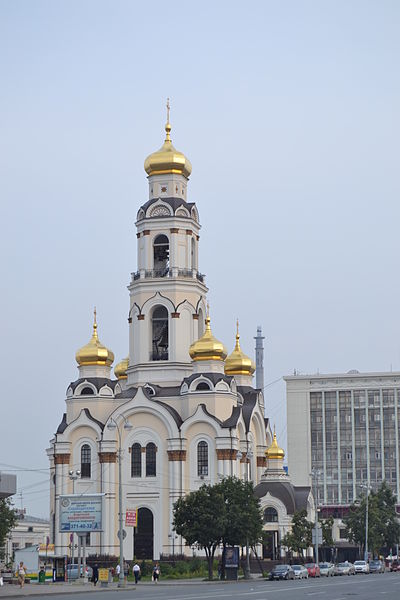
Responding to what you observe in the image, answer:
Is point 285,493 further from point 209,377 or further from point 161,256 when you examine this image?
point 161,256

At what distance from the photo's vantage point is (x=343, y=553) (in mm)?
103438

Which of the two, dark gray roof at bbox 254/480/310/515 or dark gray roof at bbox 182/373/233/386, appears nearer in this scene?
dark gray roof at bbox 182/373/233/386

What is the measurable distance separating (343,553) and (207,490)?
4209cm

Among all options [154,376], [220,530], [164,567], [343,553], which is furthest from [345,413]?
[220,530]

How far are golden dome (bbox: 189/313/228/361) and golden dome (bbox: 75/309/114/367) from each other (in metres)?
7.10

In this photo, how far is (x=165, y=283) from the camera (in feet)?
276

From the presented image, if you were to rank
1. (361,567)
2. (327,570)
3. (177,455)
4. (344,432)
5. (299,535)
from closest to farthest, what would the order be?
(327,570)
(361,567)
(177,455)
(299,535)
(344,432)

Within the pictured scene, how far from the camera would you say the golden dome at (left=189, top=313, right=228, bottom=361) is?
80750 millimetres

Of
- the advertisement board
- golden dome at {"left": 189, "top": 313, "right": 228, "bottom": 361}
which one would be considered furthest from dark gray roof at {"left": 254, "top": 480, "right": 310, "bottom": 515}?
the advertisement board

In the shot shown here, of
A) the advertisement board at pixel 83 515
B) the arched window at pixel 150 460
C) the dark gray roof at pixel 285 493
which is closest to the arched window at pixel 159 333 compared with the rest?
the arched window at pixel 150 460

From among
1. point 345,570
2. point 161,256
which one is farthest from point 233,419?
point 345,570

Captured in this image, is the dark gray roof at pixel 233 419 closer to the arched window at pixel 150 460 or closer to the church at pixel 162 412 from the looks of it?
the church at pixel 162 412

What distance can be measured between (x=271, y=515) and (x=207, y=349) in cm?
1336

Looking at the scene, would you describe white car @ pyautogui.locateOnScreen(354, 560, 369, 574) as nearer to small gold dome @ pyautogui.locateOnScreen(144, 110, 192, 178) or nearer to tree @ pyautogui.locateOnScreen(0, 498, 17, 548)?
tree @ pyautogui.locateOnScreen(0, 498, 17, 548)
